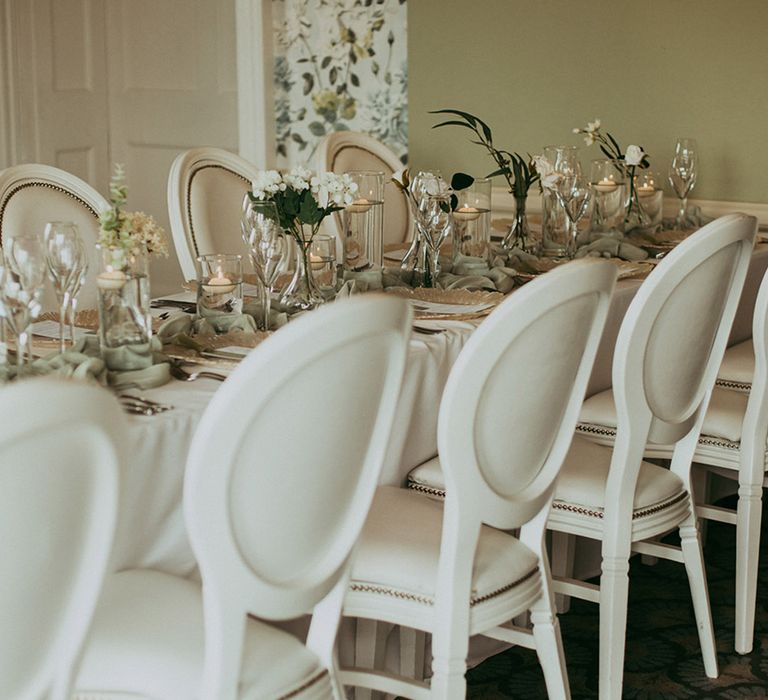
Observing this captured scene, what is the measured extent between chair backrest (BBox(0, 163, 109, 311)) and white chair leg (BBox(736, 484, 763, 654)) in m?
1.59

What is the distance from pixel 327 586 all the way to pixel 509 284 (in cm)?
128

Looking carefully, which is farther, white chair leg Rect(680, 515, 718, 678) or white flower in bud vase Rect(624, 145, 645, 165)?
white flower in bud vase Rect(624, 145, 645, 165)

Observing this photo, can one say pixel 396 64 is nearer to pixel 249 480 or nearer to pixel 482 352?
pixel 482 352

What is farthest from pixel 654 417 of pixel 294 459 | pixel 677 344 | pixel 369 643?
pixel 294 459

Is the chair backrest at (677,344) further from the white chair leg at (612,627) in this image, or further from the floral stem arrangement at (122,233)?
the floral stem arrangement at (122,233)

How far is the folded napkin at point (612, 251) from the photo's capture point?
121 inches

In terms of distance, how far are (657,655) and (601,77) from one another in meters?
2.20

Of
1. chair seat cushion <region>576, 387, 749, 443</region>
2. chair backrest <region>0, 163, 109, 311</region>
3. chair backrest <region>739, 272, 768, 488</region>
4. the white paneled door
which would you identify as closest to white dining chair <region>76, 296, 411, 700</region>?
chair seat cushion <region>576, 387, 749, 443</region>

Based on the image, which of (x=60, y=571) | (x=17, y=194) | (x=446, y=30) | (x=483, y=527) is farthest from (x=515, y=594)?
(x=446, y=30)

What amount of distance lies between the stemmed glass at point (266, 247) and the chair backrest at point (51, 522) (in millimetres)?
1061

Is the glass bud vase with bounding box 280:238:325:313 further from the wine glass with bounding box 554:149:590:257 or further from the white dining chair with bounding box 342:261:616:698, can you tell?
the wine glass with bounding box 554:149:590:257

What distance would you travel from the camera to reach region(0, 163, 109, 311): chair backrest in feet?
9.36

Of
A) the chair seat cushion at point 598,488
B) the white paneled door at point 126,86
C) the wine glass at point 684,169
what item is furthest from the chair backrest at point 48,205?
the white paneled door at point 126,86

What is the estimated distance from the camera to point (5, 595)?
43.7 inches
